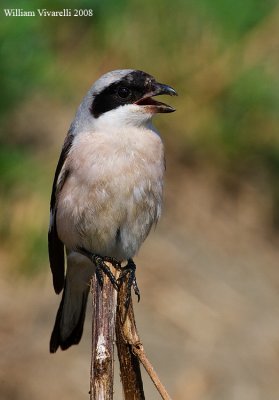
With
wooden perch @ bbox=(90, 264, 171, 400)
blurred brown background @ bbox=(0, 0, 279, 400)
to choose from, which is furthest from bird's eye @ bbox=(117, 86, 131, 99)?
blurred brown background @ bbox=(0, 0, 279, 400)

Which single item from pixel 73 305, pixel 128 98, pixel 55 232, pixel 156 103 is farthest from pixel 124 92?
pixel 73 305

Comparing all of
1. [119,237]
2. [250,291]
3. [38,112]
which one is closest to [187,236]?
[250,291]

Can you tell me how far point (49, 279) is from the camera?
22.3 ft

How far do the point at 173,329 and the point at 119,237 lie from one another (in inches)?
122

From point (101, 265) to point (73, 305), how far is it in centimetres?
79

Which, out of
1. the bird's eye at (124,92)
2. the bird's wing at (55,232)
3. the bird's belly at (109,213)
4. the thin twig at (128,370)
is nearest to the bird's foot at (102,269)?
the bird's belly at (109,213)

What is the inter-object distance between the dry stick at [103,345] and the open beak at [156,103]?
1150mm

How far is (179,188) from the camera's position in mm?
8570

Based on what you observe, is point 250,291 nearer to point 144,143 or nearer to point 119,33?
point 119,33

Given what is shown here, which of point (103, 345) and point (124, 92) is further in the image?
point (124, 92)

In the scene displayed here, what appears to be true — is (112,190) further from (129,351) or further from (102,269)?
(129,351)

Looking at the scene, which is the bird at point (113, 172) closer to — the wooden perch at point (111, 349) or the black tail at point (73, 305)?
the black tail at point (73, 305)

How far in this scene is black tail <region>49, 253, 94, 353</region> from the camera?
4.68 metres

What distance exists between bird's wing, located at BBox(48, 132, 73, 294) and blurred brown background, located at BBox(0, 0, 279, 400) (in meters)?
1.63
